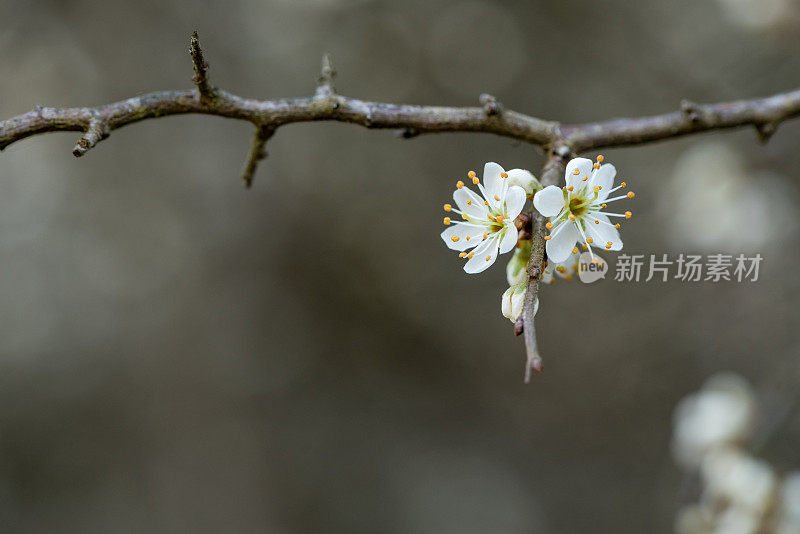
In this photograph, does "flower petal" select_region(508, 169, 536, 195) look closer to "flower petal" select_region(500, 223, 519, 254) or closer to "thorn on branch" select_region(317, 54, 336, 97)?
"flower petal" select_region(500, 223, 519, 254)

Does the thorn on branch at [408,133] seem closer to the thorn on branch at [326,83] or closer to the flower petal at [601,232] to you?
the thorn on branch at [326,83]

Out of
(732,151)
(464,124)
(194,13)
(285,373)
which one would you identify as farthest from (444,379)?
(464,124)

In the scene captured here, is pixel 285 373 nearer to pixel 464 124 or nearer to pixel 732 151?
pixel 732 151

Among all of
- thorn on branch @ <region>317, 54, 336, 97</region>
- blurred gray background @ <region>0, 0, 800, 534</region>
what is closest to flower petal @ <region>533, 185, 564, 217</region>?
thorn on branch @ <region>317, 54, 336, 97</region>

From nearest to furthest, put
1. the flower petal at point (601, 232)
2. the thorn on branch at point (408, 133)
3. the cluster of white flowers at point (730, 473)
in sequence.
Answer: the flower petal at point (601, 232) < the thorn on branch at point (408, 133) < the cluster of white flowers at point (730, 473)

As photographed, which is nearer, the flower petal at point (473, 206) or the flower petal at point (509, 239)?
the flower petal at point (509, 239)

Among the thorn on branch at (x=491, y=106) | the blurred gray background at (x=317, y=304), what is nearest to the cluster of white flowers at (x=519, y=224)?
the thorn on branch at (x=491, y=106)
